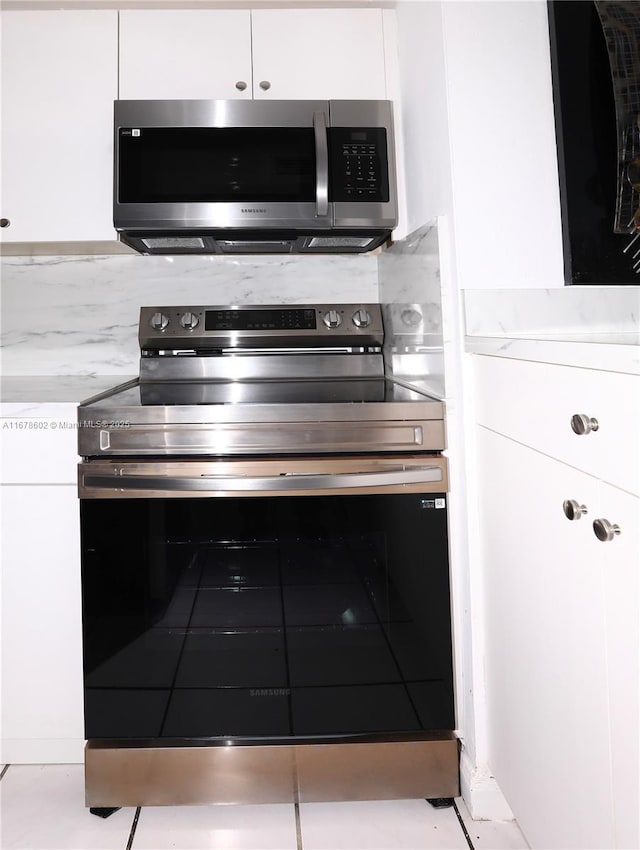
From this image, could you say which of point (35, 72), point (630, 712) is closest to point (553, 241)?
point (630, 712)

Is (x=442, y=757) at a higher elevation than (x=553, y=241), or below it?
below

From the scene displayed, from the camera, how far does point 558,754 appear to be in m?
1.05

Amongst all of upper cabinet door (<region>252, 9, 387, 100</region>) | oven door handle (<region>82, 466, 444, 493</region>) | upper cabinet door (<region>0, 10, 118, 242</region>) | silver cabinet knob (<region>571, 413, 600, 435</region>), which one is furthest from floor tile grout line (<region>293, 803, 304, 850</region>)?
upper cabinet door (<region>252, 9, 387, 100</region>)

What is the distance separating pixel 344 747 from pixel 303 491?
0.56 metres

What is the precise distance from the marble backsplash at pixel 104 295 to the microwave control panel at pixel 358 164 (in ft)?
1.47

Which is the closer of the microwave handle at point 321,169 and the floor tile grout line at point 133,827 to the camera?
the floor tile grout line at point 133,827

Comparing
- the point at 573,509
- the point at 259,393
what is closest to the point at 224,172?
the point at 259,393

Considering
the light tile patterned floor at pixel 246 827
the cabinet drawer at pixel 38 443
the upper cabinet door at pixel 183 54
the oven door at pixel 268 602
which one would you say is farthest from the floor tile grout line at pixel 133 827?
the upper cabinet door at pixel 183 54

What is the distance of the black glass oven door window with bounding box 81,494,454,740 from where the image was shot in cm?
143

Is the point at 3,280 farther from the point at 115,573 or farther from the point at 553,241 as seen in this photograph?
the point at 553,241

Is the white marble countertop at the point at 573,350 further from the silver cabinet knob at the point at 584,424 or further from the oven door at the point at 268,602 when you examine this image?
the oven door at the point at 268,602

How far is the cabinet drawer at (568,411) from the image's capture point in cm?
81

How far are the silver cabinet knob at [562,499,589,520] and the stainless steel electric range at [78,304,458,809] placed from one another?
50cm

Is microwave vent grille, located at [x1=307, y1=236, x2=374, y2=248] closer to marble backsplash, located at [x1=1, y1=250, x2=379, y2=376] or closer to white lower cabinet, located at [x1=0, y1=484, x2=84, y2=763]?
marble backsplash, located at [x1=1, y1=250, x2=379, y2=376]
